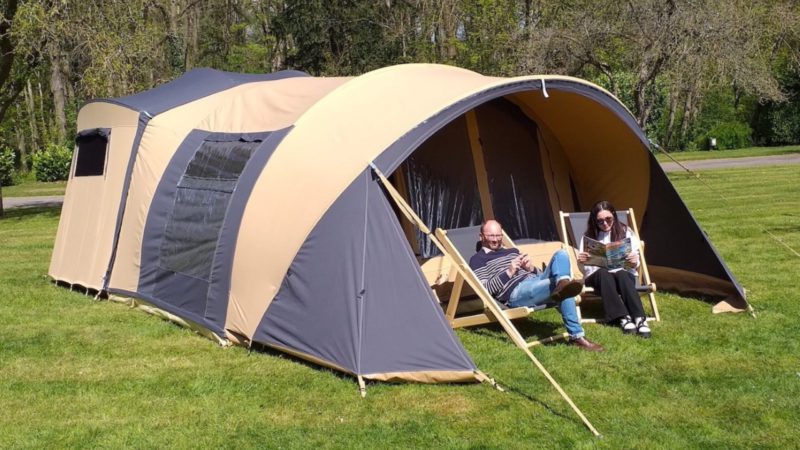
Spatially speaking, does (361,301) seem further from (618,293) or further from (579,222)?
(579,222)

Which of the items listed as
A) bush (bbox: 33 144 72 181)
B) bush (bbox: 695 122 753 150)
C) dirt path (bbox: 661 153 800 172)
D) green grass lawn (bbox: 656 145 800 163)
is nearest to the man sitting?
dirt path (bbox: 661 153 800 172)

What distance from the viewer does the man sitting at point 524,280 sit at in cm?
618

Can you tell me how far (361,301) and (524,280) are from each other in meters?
1.56

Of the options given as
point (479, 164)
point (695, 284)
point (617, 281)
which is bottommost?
point (695, 284)

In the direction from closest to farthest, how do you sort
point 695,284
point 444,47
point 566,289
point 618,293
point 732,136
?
1. point 566,289
2. point 618,293
3. point 695,284
4. point 444,47
5. point 732,136

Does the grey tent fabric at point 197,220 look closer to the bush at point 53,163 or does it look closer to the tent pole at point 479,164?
the tent pole at point 479,164

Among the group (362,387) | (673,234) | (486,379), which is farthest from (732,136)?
(362,387)

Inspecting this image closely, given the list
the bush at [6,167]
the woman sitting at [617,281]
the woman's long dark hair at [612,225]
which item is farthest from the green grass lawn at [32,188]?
the woman sitting at [617,281]

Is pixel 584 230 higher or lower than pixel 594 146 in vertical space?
lower

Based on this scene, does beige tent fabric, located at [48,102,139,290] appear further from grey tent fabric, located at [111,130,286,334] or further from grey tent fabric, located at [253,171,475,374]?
grey tent fabric, located at [253,171,475,374]

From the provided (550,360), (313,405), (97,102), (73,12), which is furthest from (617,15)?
(313,405)

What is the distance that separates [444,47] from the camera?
81.6ft

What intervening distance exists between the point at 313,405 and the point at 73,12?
38.9 feet

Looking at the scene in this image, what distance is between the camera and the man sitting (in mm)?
6184
